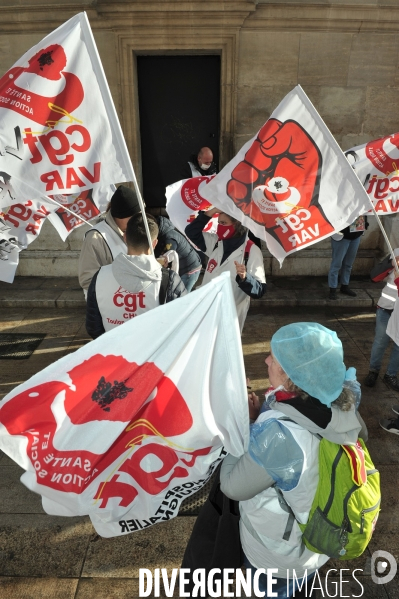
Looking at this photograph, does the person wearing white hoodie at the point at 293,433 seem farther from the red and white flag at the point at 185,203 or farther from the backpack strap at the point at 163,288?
the red and white flag at the point at 185,203

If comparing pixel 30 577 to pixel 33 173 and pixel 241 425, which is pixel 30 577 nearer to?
pixel 241 425

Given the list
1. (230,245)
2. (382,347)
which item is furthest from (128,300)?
(382,347)

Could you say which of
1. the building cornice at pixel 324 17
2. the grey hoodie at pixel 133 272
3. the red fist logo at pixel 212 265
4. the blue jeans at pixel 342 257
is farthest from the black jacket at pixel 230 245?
the building cornice at pixel 324 17

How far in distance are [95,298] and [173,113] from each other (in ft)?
18.8

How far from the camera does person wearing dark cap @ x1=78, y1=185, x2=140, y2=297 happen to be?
389 centimetres

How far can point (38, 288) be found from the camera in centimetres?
777

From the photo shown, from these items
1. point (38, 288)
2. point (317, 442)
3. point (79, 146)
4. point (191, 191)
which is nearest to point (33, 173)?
point (79, 146)

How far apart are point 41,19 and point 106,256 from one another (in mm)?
4972

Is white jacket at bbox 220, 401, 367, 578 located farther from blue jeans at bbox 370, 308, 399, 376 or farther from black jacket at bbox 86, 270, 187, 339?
blue jeans at bbox 370, 308, 399, 376

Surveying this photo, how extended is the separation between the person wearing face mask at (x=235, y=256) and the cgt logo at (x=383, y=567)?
6.63 feet

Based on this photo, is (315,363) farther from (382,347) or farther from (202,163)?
(202,163)

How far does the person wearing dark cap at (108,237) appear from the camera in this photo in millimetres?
3889

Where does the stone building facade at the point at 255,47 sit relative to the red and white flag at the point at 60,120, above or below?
above

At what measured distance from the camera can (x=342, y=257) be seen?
23.5 ft
